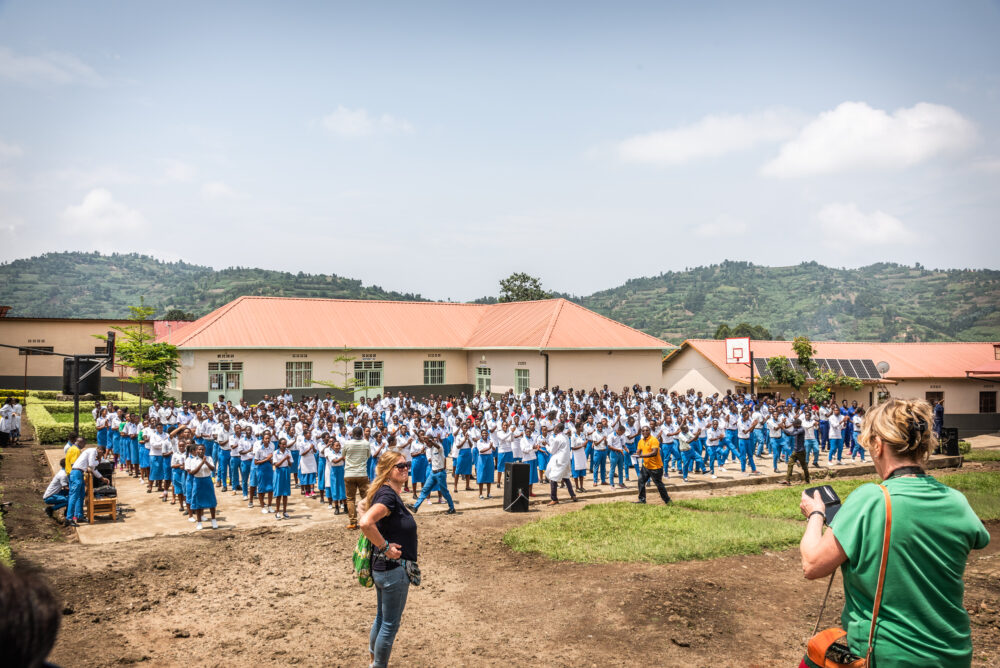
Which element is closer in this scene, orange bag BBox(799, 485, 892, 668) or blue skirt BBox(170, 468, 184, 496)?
orange bag BBox(799, 485, 892, 668)

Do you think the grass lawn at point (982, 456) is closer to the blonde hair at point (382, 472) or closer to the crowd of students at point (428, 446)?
the crowd of students at point (428, 446)

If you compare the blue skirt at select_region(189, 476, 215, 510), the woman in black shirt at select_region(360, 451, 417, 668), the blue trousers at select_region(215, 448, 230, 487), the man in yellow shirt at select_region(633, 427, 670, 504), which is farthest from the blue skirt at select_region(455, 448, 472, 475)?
the woman in black shirt at select_region(360, 451, 417, 668)

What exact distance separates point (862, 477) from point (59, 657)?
60.2 ft

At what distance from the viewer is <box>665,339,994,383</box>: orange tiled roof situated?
102 ft

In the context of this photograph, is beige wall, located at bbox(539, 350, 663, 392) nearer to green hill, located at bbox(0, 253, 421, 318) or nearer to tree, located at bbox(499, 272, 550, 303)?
tree, located at bbox(499, 272, 550, 303)

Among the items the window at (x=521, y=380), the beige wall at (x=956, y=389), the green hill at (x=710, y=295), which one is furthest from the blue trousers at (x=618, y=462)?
the green hill at (x=710, y=295)

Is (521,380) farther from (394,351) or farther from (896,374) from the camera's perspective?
(896,374)

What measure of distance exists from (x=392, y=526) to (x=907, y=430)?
352 centimetres

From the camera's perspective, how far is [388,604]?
485cm

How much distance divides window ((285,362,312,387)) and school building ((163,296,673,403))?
48mm

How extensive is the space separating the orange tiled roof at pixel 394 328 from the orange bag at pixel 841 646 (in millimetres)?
26774

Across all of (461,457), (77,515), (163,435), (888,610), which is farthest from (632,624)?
(163,435)

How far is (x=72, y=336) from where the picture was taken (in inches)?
1540

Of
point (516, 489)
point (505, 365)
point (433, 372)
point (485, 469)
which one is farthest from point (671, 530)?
point (433, 372)
